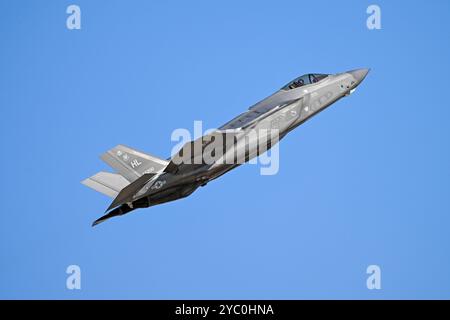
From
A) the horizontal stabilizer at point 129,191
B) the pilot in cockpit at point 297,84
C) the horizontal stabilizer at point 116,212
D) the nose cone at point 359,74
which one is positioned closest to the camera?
the horizontal stabilizer at point 129,191

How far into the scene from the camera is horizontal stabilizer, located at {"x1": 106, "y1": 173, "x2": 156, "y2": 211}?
26.4 metres

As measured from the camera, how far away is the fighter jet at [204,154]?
26828mm

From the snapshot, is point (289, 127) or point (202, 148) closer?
point (202, 148)

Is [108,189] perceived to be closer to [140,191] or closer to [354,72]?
[140,191]

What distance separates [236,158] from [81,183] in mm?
5828

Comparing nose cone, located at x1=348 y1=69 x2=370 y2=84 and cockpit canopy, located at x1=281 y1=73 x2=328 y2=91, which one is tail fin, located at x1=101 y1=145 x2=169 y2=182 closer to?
cockpit canopy, located at x1=281 y1=73 x2=328 y2=91

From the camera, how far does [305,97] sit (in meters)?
30.2

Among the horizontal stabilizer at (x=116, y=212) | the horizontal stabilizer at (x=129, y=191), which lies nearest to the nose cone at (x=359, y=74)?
the horizontal stabilizer at (x=129, y=191)

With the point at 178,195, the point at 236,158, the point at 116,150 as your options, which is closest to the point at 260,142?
the point at 236,158

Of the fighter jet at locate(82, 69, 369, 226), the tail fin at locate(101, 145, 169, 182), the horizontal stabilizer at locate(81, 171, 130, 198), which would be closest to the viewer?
the fighter jet at locate(82, 69, 369, 226)

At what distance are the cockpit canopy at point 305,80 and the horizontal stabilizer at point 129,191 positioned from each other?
770 centimetres

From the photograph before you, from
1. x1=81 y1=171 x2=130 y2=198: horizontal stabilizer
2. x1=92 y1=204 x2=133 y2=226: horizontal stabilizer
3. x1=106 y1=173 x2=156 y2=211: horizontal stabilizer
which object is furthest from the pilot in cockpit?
x1=92 y1=204 x2=133 y2=226: horizontal stabilizer

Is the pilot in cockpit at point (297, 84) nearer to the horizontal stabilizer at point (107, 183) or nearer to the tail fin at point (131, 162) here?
the tail fin at point (131, 162)

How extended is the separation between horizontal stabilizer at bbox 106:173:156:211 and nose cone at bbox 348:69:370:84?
10195mm
